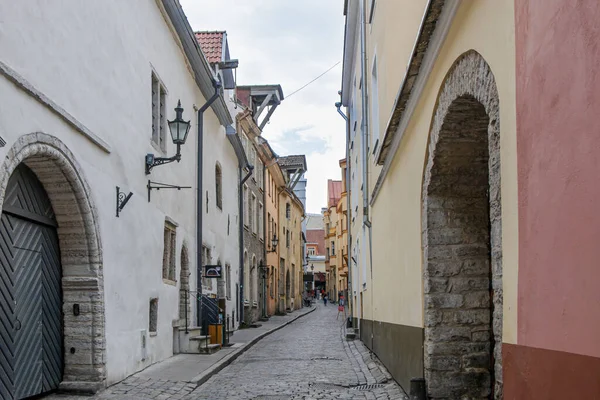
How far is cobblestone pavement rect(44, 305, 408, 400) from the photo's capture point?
926cm

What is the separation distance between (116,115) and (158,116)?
2939 mm

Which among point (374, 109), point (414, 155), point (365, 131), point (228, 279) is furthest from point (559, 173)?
point (228, 279)

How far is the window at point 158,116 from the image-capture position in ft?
42.6

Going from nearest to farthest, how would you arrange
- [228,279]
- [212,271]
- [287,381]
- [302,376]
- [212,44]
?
[287,381] < [302,376] < [212,271] < [212,44] < [228,279]

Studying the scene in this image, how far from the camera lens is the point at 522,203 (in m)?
3.68

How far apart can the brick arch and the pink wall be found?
6122 mm

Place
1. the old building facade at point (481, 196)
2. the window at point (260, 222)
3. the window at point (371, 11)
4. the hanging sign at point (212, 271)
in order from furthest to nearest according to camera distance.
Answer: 1. the window at point (260, 222)
2. the hanging sign at point (212, 271)
3. the window at point (371, 11)
4. the old building facade at point (481, 196)

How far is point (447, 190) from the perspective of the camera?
7.21 metres

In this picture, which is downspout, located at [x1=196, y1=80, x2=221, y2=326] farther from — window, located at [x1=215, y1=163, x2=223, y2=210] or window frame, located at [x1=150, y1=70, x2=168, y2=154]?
window frame, located at [x1=150, y1=70, x2=168, y2=154]

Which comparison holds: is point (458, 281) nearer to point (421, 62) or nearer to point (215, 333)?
point (421, 62)

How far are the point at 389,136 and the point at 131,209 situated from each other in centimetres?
396

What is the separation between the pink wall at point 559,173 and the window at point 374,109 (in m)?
9.11

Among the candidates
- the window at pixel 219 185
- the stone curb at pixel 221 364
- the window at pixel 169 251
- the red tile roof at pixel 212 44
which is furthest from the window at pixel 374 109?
the red tile roof at pixel 212 44

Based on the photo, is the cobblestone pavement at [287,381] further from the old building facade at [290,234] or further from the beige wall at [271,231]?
Answer: the old building facade at [290,234]
